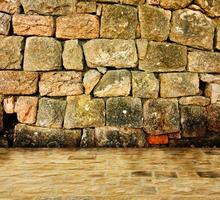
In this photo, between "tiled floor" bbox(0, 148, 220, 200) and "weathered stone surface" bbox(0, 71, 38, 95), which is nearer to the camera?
"tiled floor" bbox(0, 148, 220, 200)

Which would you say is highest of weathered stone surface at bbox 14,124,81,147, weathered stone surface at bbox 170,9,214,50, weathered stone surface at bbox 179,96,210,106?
weathered stone surface at bbox 170,9,214,50

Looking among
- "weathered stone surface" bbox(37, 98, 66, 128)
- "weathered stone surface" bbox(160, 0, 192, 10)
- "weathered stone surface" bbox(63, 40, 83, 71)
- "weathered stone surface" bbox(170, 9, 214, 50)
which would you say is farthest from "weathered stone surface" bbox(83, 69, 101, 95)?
"weathered stone surface" bbox(160, 0, 192, 10)

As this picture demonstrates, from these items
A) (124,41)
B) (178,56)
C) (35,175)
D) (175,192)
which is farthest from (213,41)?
(35,175)

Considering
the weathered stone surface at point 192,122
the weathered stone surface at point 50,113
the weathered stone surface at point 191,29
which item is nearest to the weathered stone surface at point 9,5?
the weathered stone surface at point 50,113

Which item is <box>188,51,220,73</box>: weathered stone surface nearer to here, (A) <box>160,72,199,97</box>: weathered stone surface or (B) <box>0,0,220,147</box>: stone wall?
(B) <box>0,0,220,147</box>: stone wall

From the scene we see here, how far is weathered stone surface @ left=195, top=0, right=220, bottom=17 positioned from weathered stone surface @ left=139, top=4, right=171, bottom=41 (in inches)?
14.3

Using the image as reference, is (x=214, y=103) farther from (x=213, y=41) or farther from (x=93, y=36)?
(x=93, y=36)

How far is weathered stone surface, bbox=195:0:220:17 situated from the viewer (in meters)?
3.22

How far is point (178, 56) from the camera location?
3.20 metres

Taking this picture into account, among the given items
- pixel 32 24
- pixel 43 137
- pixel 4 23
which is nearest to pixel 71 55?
pixel 32 24

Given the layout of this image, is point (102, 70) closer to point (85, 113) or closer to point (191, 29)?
point (85, 113)

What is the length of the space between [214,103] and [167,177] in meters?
1.30

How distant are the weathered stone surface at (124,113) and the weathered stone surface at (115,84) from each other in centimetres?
6

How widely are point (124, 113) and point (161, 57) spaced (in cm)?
62
